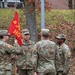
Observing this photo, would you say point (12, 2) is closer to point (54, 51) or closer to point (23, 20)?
point (23, 20)

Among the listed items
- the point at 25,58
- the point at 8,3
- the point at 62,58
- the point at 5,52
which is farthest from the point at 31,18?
the point at 8,3

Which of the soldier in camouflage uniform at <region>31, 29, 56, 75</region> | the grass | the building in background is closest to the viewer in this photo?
the soldier in camouflage uniform at <region>31, 29, 56, 75</region>

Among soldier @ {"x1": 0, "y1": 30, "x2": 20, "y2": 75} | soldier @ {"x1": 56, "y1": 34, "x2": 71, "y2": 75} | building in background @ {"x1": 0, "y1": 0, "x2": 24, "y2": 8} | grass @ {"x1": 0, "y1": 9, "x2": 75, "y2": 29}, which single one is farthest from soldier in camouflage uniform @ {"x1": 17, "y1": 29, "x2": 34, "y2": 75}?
building in background @ {"x1": 0, "y1": 0, "x2": 24, "y2": 8}

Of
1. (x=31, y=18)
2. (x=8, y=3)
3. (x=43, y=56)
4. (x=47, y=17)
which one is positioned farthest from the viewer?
(x=8, y=3)

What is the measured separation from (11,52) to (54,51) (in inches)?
47.3

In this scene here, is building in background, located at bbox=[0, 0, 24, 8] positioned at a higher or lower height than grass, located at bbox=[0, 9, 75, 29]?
higher

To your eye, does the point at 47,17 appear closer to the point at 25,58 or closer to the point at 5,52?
the point at 25,58

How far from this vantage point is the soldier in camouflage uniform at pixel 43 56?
13297mm

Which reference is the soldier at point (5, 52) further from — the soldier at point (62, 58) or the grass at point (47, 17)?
the grass at point (47, 17)

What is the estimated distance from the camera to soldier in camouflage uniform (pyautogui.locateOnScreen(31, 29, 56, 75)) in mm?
13297

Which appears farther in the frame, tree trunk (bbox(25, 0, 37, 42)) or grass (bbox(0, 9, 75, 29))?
grass (bbox(0, 9, 75, 29))

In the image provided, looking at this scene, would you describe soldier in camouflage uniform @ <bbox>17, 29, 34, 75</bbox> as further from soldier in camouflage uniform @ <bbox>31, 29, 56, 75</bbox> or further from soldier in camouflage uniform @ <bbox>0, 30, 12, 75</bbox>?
soldier in camouflage uniform @ <bbox>31, 29, 56, 75</bbox>

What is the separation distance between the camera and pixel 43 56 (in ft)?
43.9

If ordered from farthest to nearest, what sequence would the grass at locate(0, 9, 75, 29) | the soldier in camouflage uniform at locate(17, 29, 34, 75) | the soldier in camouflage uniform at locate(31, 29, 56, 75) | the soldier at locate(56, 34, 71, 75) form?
the grass at locate(0, 9, 75, 29) < the soldier in camouflage uniform at locate(17, 29, 34, 75) < the soldier at locate(56, 34, 71, 75) < the soldier in camouflage uniform at locate(31, 29, 56, 75)
